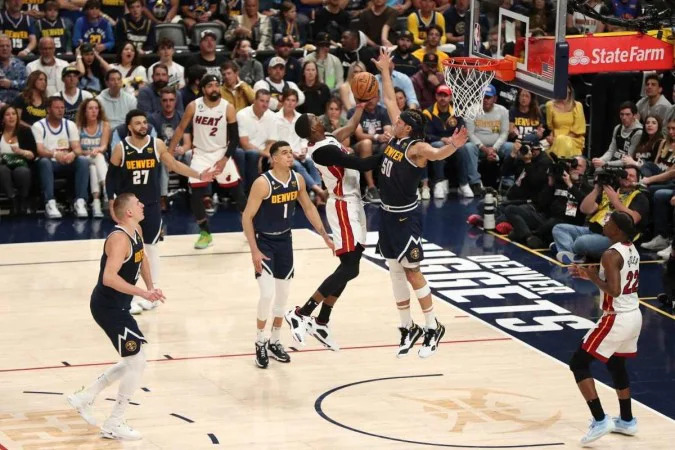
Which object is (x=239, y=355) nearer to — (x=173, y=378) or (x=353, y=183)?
(x=173, y=378)

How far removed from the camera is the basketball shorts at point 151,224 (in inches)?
489

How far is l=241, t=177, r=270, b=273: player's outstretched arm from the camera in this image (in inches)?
415

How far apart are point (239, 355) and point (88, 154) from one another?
22.0ft

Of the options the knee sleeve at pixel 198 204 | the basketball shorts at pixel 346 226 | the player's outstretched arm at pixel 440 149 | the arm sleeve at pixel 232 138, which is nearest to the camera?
the player's outstretched arm at pixel 440 149

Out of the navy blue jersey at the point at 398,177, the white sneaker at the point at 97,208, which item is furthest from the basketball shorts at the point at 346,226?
the white sneaker at the point at 97,208

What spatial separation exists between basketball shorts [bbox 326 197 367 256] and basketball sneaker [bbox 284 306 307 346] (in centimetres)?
68

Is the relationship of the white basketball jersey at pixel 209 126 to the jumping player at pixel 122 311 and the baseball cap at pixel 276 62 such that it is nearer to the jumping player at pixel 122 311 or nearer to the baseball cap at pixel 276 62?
the baseball cap at pixel 276 62

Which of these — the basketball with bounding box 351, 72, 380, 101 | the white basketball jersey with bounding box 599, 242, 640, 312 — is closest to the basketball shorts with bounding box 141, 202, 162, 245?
the basketball with bounding box 351, 72, 380, 101

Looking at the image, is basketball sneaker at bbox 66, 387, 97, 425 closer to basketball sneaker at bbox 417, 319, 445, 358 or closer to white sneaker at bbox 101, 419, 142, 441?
white sneaker at bbox 101, 419, 142, 441

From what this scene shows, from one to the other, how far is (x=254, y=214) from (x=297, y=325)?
1159 millimetres

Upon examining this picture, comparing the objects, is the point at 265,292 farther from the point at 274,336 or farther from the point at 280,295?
the point at 274,336

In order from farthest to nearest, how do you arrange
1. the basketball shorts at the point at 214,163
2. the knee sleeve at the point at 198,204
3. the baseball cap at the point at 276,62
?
1. the baseball cap at the point at 276,62
2. the basketball shorts at the point at 214,163
3. the knee sleeve at the point at 198,204

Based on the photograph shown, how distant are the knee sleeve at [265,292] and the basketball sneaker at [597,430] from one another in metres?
3.04

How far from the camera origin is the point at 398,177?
10.4 m
